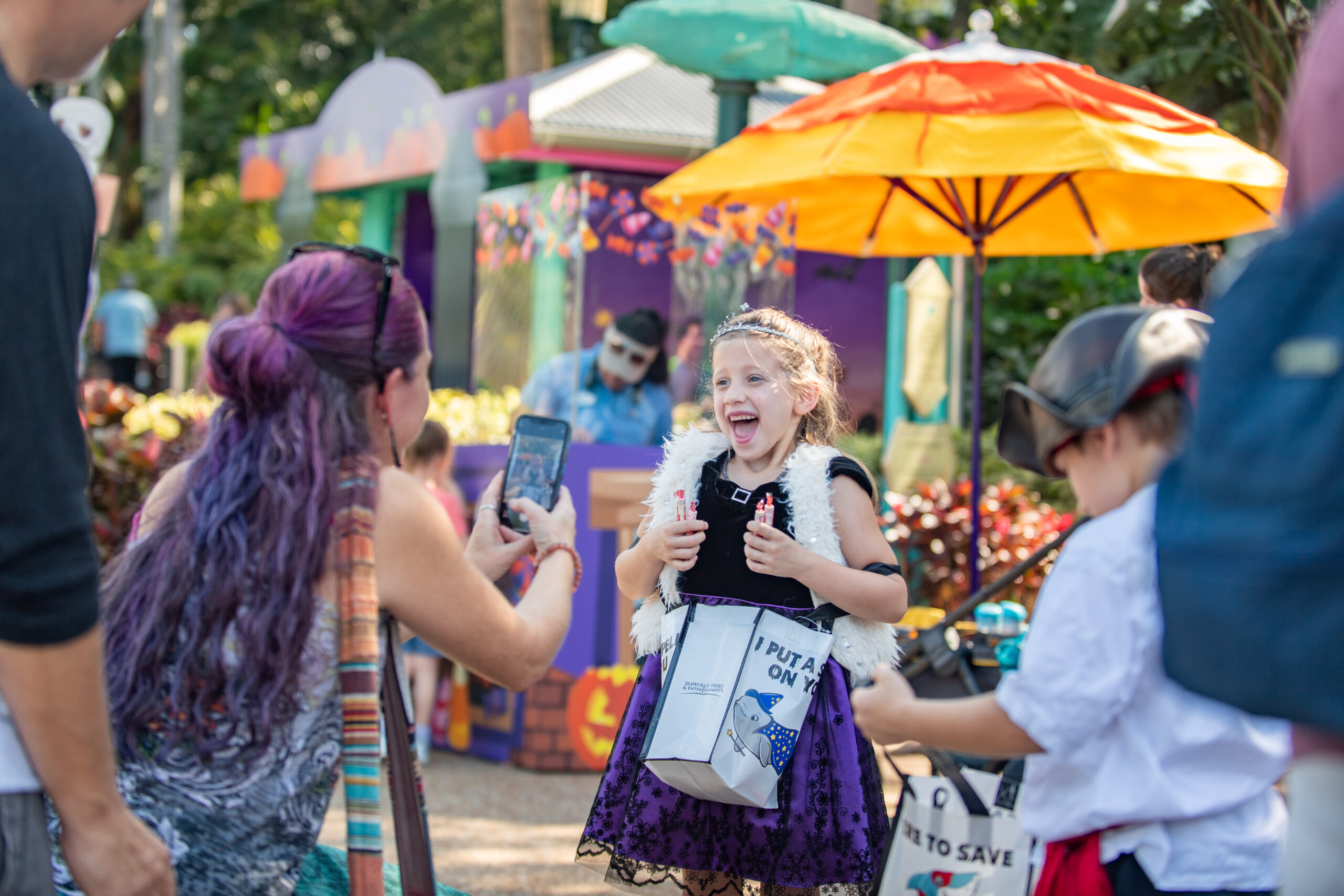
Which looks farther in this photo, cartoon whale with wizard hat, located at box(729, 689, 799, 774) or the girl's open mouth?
the girl's open mouth

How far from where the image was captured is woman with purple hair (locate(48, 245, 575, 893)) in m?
1.71

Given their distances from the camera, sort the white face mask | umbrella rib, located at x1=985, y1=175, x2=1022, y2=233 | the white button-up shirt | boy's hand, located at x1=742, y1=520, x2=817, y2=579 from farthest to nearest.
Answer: the white face mask
umbrella rib, located at x1=985, y1=175, x2=1022, y2=233
boy's hand, located at x1=742, y1=520, x2=817, y2=579
the white button-up shirt

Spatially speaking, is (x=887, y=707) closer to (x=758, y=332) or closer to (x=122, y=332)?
(x=758, y=332)

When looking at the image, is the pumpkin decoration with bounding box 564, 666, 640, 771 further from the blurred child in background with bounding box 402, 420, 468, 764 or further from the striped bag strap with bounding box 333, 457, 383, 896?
the striped bag strap with bounding box 333, 457, 383, 896

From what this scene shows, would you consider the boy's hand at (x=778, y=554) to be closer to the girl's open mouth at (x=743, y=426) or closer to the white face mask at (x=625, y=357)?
the girl's open mouth at (x=743, y=426)

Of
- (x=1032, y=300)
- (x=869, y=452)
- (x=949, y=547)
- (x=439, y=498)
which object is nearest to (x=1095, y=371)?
(x=439, y=498)

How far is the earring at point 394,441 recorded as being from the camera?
6.41 ft

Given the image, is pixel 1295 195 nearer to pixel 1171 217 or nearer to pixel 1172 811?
pixel 1172 811

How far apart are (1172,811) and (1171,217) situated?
3979 millimetres

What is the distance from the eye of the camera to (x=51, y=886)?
1.42 meters

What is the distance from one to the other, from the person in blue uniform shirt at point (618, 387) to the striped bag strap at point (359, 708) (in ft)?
14.8

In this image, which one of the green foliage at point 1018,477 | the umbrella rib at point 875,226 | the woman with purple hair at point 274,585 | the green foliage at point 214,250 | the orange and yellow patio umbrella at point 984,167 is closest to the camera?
the woman with purple hair at point 274,585

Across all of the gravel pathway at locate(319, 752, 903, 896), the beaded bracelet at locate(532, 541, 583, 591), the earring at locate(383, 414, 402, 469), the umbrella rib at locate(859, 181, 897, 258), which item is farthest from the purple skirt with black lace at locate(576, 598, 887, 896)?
the umbrella rib at locate(859, 181, 897, 258)

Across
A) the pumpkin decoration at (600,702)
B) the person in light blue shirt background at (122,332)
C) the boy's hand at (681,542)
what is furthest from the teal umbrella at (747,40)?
the person in light blue shirt background at (122,332)
